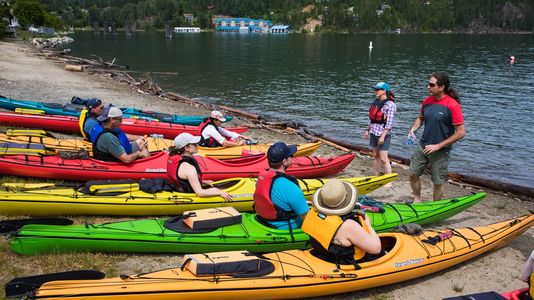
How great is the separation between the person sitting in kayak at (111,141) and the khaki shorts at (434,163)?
5358 millimetres

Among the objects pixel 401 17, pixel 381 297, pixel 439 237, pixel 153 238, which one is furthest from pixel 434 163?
pixel 401 17

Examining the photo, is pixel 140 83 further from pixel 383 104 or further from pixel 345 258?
pixel 345 258

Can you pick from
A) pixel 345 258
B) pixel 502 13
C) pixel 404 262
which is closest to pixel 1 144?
pixel 345 258

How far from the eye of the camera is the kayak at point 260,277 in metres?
4.75

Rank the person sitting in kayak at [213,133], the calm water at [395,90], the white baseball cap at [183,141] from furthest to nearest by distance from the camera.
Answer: the calm water at [395,90], the person sitting in kayak at [213,133], the white baseball cap at [183,141]

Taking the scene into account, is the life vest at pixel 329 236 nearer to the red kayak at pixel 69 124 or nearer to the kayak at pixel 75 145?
the kayak at pixel 75 145

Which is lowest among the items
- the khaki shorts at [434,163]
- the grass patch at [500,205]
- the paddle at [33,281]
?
the grass patch at [500,205]

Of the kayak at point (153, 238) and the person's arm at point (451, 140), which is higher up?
the person's arm at point (451, 140)

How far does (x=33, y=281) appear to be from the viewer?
4.74 meters

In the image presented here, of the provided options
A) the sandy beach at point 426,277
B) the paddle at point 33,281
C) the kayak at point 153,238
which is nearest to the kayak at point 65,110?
the sandy beach at point 426,277

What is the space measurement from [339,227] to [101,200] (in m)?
4.14

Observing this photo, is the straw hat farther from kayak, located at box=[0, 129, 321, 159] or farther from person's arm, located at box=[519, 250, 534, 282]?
kayak, located at box=[0, 129, 321, 159]

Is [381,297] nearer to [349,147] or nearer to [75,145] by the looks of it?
[75,145]

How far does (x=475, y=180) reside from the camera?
1168cm
